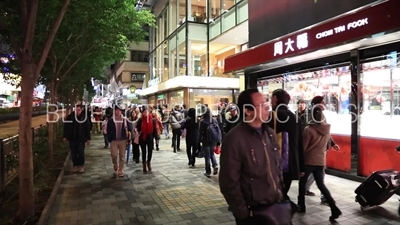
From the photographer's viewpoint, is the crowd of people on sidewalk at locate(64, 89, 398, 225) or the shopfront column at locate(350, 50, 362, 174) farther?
the shopfront column at locate(350, 50, 362, 174)

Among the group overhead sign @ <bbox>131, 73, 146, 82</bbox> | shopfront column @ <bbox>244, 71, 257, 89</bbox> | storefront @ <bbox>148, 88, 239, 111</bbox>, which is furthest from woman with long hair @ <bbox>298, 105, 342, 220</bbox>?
overhead sign @ <bbox>131, 73, 146, 82</bbox>

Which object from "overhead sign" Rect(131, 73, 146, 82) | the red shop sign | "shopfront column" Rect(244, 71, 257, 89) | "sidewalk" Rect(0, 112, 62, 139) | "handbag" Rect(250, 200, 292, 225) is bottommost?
"sidewalk" Rect(0, 112, 62, 139)

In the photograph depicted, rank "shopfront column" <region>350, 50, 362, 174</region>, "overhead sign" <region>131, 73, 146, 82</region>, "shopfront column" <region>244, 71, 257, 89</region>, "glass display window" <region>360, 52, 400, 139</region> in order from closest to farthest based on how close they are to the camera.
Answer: "glass display window" <region>360, 52, 400, 139</region>
"shopfront column" <region>350, 50, 362, 174</region>
"shopfront column" <region>244, 71, 257, 89</region>
"overhead sign" <region>131, 73, 146, 82</region>

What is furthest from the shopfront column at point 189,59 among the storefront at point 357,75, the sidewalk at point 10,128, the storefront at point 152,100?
the storefront at point 357,75

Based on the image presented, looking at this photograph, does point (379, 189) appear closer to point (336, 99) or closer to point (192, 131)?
point (336, 99)

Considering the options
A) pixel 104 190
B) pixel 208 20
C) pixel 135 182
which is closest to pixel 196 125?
pixel 135 182

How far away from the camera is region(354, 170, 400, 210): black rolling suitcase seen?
4.85 m

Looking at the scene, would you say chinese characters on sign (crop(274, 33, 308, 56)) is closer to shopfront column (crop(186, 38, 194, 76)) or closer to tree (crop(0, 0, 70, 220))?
tree (crop(0, 0, 70, 220))

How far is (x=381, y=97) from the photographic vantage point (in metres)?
6.48

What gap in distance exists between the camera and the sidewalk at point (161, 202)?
4.73 metres

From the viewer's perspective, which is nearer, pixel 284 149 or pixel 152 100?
pixel 284 149

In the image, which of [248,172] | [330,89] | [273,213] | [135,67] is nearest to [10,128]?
[330,89]

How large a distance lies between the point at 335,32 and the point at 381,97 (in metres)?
1.85

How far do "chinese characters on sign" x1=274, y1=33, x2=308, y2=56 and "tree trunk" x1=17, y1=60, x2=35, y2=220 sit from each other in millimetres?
5397
